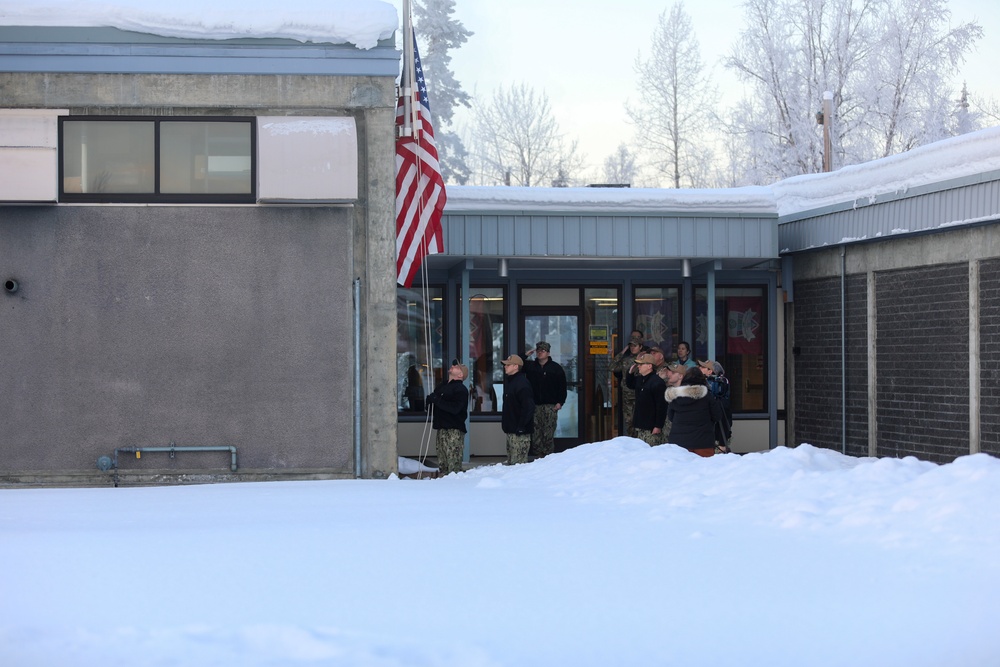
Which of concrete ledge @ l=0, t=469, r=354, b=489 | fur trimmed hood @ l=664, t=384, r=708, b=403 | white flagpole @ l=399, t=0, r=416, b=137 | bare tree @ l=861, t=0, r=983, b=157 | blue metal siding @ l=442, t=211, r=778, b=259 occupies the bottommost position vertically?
concrete ledge @ l=0, t=469, r=354, b=489

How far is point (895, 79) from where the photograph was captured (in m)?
39.2

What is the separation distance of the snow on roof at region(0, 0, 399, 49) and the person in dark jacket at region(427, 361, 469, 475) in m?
4.06

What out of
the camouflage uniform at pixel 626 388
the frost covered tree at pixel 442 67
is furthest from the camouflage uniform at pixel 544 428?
the frost covered tree at pixel 442 67

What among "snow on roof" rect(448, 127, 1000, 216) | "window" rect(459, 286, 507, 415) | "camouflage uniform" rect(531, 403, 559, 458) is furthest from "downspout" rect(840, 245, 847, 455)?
"window" rect(459, 286, 507, 415)

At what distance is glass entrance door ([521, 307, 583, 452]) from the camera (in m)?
18.1

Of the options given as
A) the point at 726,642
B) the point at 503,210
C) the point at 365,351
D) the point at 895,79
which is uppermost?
the point at 895,79

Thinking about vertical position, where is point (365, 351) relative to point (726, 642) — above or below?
above

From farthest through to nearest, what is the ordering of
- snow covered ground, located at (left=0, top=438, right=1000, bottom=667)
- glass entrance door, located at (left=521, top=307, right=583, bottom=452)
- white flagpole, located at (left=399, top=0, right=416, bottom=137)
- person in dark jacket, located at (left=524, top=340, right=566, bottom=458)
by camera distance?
1. glass entrance door, located at (left=521, top=307, right=583, bottom=452)
2. person in dark jacket, located at (left=524, top=340, right=566, bottom=458)
3. white flagpole, located at (left=399, top=0, right=416, bottom=137)
4. snow covered ground, located at (left=0, top=438, right=1000, bottom=667)

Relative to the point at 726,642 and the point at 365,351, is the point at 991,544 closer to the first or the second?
the point at 726,642

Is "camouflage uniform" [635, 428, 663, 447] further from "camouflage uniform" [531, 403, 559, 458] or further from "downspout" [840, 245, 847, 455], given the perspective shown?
"downspout" [840, 245, 847, 455]

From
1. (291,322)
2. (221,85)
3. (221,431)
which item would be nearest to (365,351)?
(291,322)

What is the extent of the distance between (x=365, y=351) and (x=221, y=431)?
65.9 inches

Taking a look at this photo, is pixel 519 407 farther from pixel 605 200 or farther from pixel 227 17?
pixel 227 17

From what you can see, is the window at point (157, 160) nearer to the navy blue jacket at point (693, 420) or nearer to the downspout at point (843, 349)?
the navy blue jacket at point (693, 420)
